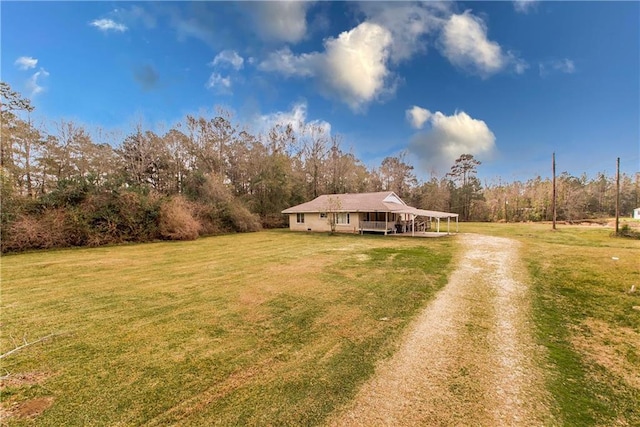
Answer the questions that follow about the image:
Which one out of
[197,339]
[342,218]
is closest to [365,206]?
[342,218]

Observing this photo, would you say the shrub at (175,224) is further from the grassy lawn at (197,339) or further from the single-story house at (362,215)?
the single-story house at (362,215)

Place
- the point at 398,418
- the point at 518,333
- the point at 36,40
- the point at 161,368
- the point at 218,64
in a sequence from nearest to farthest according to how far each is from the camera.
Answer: the point at 398,418 → the point at 161,368 → the point at 518,333 → the point at 36,40 → the point at 218,64

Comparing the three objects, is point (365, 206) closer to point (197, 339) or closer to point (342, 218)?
point (342, 218)

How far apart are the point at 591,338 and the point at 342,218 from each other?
20025mm

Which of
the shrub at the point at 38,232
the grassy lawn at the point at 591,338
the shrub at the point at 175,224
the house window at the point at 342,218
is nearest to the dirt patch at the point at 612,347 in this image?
the grassy lawn at the point at 591,338

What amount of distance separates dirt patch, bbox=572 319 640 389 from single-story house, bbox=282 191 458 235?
15.7 meters

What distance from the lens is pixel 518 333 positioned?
4730 mm

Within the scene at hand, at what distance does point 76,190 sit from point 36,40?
9038 mm

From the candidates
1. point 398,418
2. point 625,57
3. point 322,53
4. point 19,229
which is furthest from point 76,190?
point 625,57

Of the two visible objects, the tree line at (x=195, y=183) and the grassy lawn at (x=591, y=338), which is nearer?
the grassy lawn at (x=591, y=338)

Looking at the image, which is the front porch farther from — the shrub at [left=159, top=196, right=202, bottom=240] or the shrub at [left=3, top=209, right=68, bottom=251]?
the shrub at [left=3, top=209, right=68, bottom=251]

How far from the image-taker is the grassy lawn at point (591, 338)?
9.66 feet

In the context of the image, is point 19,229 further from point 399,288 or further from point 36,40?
point 399,288

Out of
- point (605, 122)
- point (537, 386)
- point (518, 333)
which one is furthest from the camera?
point (605, 122)
